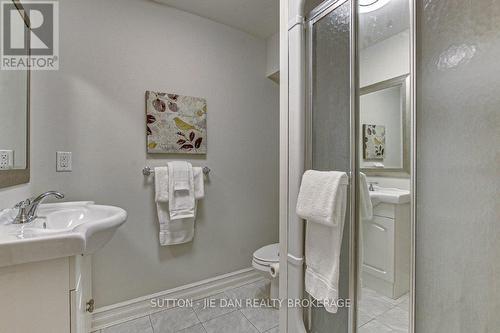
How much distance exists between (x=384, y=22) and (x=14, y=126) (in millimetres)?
1705

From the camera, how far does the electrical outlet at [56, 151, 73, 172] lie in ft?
4.64

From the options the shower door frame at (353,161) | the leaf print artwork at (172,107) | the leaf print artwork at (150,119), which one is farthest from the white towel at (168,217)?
the shower door frame at (353,161)

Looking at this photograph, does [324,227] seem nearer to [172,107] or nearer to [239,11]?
[172,107]

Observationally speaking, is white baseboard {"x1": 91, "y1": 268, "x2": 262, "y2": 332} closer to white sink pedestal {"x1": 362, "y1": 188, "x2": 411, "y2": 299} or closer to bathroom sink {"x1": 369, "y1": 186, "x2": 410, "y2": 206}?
white sink pedestal {"x1": 362, "y1": 188, "x2": 411, "y2": 299}

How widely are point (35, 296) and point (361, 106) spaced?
122 centimetres

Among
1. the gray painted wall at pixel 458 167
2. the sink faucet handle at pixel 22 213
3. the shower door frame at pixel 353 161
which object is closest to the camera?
the gray painted wall at pixel 458 167

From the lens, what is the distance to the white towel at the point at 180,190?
170 cm

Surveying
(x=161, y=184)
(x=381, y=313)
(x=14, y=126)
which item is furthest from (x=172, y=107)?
(x=381, y=313)

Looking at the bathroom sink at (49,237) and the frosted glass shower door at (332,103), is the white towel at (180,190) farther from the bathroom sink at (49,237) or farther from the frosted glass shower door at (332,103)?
the frosted glass shower door at (332,103)

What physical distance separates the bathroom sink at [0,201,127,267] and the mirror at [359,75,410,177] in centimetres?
100

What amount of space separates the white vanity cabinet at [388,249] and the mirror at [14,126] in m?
1.52

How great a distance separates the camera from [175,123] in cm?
178

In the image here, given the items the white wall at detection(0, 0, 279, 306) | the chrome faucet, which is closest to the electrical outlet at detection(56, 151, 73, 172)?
the white wall at detection(0, 0, 279, 306)

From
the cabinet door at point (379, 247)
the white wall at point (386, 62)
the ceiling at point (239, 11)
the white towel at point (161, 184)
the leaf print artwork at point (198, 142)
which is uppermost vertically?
the ceiling at point (239, 11)
